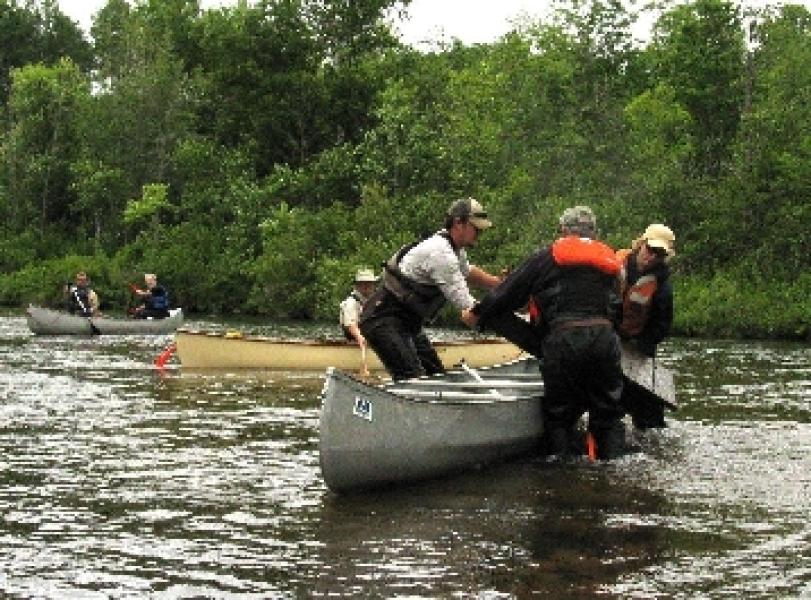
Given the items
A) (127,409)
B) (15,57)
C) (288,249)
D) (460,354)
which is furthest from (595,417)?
(15,57)

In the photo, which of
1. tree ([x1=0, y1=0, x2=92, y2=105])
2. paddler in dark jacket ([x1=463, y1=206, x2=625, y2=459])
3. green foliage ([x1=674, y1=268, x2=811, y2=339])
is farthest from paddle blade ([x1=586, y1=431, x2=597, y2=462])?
tree ([x1=0, y1=0, x2=92, y2=105])

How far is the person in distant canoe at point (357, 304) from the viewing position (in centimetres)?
1642

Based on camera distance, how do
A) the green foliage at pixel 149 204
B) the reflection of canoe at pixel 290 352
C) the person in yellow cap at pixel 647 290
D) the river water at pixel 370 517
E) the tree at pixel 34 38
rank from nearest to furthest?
the river water at pixel 370 517, the person in yellow cap at pixel 647 290, the reflection of canoe at pixel 290 352, the green foliage at pixel 149 204, the tree at pixel 34 38

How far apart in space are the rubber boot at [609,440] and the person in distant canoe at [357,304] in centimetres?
511

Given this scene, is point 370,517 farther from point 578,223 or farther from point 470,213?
point 578,223

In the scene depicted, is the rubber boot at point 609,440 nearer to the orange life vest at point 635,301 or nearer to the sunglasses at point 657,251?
the orange life vest at point 635,301

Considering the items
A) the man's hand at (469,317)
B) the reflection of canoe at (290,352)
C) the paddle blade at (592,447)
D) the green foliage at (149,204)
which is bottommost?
the paddle blade at (592,447)

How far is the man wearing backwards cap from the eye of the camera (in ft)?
33.9

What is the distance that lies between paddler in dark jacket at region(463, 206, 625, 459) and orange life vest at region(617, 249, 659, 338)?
1024 mm

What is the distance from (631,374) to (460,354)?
8.72 meters

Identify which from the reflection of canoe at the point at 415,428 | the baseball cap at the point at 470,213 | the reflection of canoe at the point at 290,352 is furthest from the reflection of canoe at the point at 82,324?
the baseball cap at the point at 470,213

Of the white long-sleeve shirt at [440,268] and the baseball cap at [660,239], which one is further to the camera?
the baseball cap at [660,239]

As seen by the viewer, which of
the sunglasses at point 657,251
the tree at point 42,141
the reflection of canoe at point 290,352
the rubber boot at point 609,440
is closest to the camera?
the rubber boot at point 609,440

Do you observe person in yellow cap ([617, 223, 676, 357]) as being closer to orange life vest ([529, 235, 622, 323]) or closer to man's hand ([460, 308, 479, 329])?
orange life vest ([529, 235, 622, 323])
